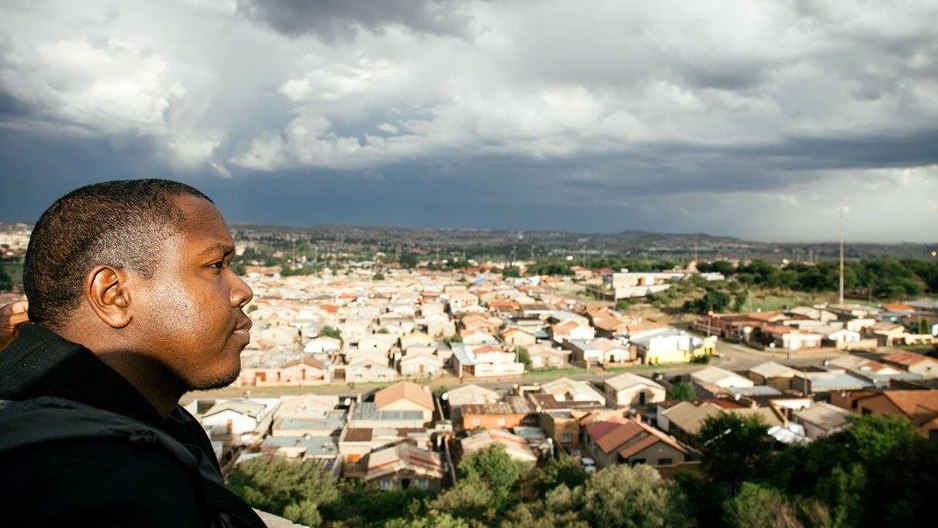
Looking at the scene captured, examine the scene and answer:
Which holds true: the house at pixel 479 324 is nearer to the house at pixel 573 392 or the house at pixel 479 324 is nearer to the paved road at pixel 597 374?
the paved road at pixel 597 374

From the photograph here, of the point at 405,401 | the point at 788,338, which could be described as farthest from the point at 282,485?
the point at 788,338

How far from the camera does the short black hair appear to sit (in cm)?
68

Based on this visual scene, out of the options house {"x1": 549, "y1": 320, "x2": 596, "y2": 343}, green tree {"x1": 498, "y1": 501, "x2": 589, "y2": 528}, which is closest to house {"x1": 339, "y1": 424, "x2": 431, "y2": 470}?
green tree {"x1": 498, "y1": 501, "x2": 589, "y2": 528}

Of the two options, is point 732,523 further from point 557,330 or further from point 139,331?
point 557,330

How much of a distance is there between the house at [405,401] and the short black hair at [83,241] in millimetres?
14030

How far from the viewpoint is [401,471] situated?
1084 cm

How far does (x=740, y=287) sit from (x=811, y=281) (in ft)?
15.2

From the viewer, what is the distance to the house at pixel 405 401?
1466cm

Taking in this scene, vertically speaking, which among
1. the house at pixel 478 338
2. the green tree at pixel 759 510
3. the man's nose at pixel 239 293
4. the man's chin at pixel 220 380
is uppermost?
the man's nose at pixel 239 293

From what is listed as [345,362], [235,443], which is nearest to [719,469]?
[235,443]

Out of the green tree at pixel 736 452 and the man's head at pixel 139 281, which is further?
the green tree at pixel 736 452

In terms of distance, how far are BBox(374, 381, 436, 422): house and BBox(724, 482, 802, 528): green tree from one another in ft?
24.1

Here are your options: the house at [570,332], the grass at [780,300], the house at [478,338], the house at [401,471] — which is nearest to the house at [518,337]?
the house at [478,338]

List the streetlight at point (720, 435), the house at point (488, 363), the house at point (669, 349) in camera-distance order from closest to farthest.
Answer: the streetlight at point (720, 435) < the house at point (488, 363) < the house at point (669, 349)
